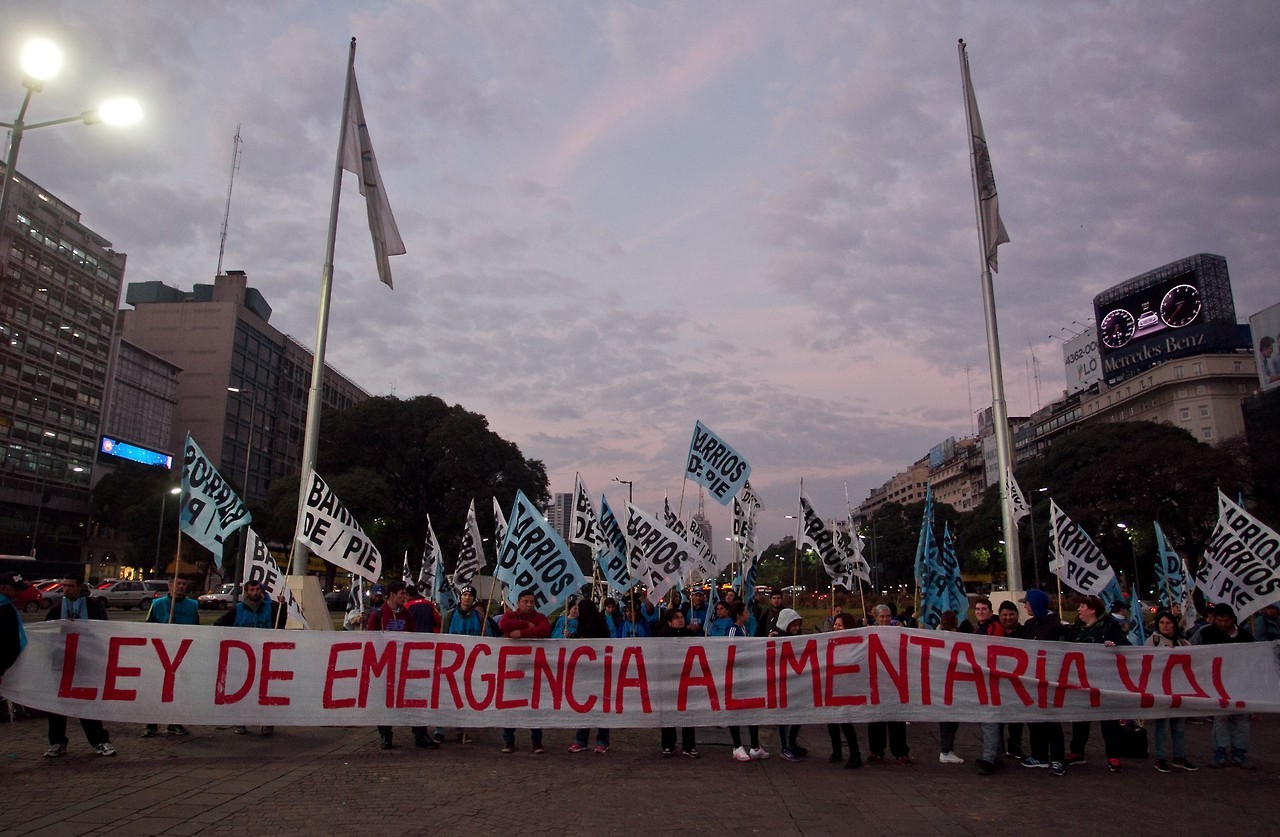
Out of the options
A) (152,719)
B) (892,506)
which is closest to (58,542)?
(152,719)

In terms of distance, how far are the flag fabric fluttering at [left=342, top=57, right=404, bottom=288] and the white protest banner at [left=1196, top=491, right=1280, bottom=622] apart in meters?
16.2

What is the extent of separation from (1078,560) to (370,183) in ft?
53.5

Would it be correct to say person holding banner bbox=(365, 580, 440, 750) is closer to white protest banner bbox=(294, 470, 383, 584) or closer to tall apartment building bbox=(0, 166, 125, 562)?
white protest banner bbox=(294, 470, 383, 584)

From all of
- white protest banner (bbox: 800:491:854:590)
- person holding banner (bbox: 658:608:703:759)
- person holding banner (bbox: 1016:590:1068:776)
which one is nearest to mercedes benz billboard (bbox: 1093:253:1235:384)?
white protest banner (bbox: 800:491:854:590)

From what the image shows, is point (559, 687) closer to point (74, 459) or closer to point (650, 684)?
point (650, 684)

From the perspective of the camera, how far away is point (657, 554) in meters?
14.1

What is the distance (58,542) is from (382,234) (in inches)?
2765

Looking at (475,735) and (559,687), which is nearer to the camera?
(559,687)

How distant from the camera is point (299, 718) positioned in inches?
364

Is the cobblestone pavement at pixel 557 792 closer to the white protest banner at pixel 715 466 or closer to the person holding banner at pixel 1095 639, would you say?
the person holding banner at pixel 1095 639

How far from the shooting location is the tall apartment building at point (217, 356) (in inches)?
3337

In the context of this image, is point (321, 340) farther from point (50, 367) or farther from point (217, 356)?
point (217, 356)

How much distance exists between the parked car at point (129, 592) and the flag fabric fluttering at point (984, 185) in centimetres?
3910

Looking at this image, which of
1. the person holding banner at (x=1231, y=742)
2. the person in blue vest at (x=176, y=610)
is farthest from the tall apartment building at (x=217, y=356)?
the person holding banner at (x=1231, y=742)
